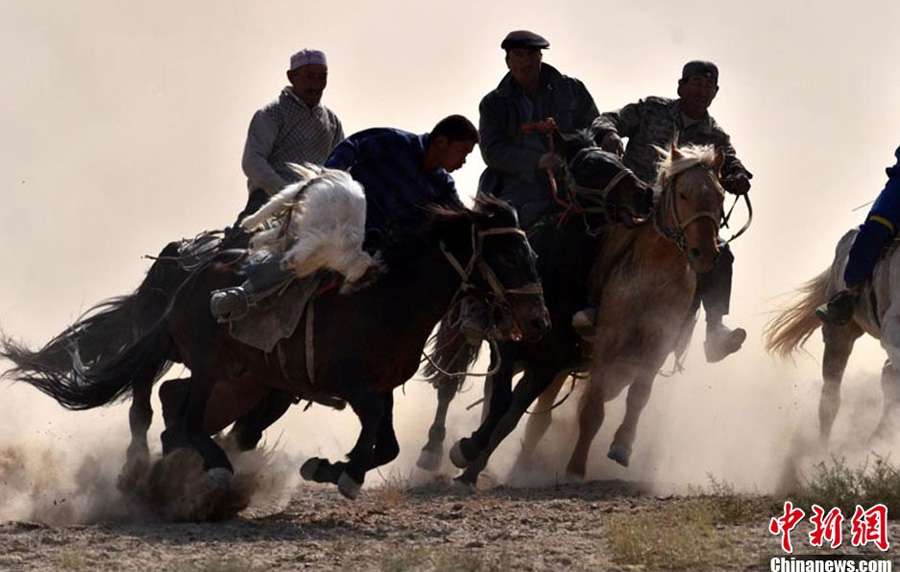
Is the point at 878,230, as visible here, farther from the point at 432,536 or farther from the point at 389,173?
the point at 432,536

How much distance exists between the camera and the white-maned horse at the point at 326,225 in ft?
33.9

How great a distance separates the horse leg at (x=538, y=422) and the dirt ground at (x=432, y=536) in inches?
59.5

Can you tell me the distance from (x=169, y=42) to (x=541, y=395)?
13.1 m

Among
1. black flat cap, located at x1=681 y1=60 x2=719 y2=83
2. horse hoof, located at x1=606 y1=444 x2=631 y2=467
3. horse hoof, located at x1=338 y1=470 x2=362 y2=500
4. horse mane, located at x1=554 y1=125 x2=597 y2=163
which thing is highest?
black flat cap, located at x1=681 y1=60 x2=719 y2=83

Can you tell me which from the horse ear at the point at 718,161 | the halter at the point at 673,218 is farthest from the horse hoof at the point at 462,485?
the horse ear at the point at 718,161

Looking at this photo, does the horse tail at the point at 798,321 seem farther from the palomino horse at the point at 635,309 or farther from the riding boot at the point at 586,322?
the riding boot at the point at 586,322

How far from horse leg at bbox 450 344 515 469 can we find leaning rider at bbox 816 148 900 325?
223cm

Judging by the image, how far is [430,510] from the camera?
10992 millimetres

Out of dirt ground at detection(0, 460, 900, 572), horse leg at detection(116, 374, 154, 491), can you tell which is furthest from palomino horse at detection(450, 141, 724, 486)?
horse leg at detection(116, 374, 154, 491)

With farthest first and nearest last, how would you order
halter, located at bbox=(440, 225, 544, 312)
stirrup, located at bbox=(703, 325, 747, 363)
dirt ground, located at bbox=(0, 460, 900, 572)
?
stirrup, located at bbox=(703, 325, 747, 363)
halter, located at bbox=(440, 225, 544, 312)
dirt ground, located at bbox=(0, 460, 900, 572)

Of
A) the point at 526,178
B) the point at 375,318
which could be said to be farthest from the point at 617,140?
the point at 375,318

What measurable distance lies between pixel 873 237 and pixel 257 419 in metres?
3.92

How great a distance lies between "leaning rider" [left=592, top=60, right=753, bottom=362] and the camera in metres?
13.1
